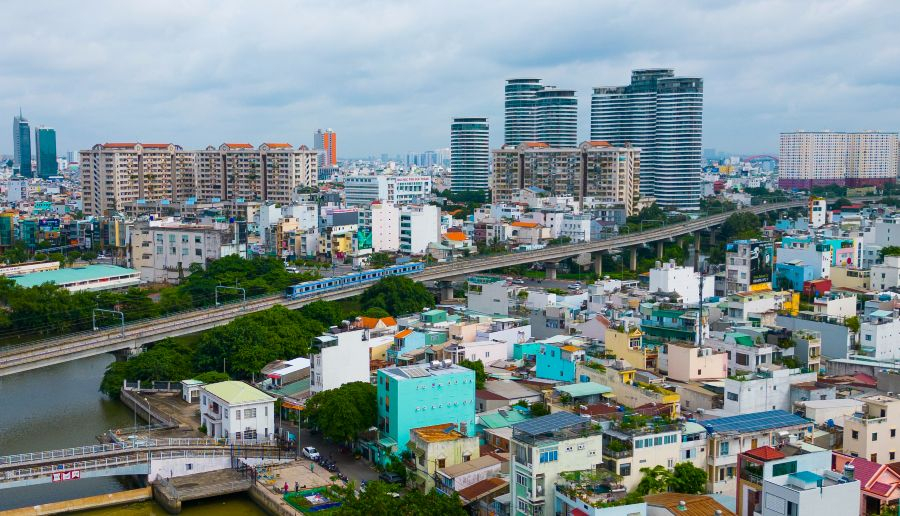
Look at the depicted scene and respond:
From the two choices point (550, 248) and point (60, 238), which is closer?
point (550, 248)

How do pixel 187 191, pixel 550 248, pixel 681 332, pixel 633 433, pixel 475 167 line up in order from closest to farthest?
A: pixel 633 433 < pixel 681 332 < pixel 550 248 < pixel 187 191 < pixel 475 167

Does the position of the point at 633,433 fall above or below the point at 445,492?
above

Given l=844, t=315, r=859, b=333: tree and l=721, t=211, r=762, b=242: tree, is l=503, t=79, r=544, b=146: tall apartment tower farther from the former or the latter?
l=844, t=315, r=859, b=333: tree

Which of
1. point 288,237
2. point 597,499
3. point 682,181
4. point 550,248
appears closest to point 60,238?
point 288,237

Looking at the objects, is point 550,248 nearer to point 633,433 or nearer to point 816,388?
point 816,388

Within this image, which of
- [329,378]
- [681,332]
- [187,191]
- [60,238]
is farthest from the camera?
[187,191]

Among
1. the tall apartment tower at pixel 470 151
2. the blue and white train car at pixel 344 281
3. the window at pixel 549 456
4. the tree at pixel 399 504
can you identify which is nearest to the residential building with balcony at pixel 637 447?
the window at pixel 549 456
